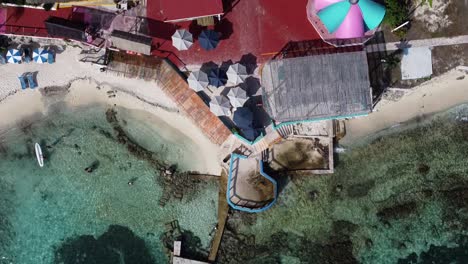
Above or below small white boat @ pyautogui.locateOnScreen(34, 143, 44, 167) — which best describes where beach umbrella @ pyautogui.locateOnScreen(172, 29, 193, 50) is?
above

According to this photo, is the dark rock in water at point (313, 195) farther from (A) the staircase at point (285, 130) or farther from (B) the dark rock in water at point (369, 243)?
(B) the dark rock in water at point (369, 243)

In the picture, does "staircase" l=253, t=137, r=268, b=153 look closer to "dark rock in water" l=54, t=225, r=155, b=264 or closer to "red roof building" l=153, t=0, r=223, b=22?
"red roof building" l=153, t=0, r=223, b=22

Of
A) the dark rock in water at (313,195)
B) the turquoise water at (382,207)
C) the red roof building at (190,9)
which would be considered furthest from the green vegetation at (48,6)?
the dark rock in water at (313,195)

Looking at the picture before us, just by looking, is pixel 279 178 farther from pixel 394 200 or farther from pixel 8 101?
pixel 8 101

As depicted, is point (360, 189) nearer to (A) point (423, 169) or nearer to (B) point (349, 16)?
(A) point (423, 169)

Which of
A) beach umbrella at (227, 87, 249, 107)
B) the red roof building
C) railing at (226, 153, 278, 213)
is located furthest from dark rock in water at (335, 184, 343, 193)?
the red roof building

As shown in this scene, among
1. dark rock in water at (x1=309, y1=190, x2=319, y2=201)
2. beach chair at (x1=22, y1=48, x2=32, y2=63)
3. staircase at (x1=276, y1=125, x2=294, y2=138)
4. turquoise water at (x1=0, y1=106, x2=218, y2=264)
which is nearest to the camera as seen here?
staircase at (x1=276, y1=125, x2=294, y2=138)

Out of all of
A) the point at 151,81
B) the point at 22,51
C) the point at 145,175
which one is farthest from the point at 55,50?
the point at 145,175

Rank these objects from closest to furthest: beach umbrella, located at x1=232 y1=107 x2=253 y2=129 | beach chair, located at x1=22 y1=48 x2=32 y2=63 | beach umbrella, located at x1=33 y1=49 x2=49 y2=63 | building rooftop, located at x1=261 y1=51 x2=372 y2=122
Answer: building rooftop, located at x1=261 y1=51 x2=372 y2=122
beach umbrella, located at x1=232 y1=107 x2=253 y2=129
beach umbrella, located at x1=33 y1=49 x2=49 y2=63
beach chair, located at x1=22 y1=48 x2=32 y2=63
